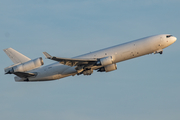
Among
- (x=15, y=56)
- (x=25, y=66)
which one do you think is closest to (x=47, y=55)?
(x=25, y=66)

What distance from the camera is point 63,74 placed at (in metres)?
80.9

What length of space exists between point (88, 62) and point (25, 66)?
14.6 meters

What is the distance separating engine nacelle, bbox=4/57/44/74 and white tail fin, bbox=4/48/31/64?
101 inches

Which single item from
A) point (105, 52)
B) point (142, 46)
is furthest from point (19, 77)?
point (142, 46)

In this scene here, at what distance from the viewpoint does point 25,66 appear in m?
80.8

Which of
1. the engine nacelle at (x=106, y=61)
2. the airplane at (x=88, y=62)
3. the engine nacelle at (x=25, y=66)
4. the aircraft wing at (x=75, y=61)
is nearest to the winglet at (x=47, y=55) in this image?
the aircraft wing at (x=75, y=61)

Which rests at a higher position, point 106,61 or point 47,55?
point 47,55

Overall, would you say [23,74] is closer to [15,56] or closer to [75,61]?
[15,56]

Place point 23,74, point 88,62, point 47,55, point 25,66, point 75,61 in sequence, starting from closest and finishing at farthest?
point 47,55 < point 75,61 < point 88,62 < point 25,66 < point 23,74

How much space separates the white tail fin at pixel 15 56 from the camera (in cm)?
8369

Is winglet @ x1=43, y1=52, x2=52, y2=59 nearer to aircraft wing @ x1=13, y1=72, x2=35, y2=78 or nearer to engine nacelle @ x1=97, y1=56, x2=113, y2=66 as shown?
engine nacelle @ x1=97, y1=56, x2=113, y2=66

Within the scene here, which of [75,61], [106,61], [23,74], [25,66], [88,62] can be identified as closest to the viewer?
[106,61]

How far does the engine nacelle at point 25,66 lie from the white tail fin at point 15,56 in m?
2.58

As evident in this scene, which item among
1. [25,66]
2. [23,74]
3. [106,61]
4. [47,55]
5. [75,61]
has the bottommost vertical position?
[106,61]
